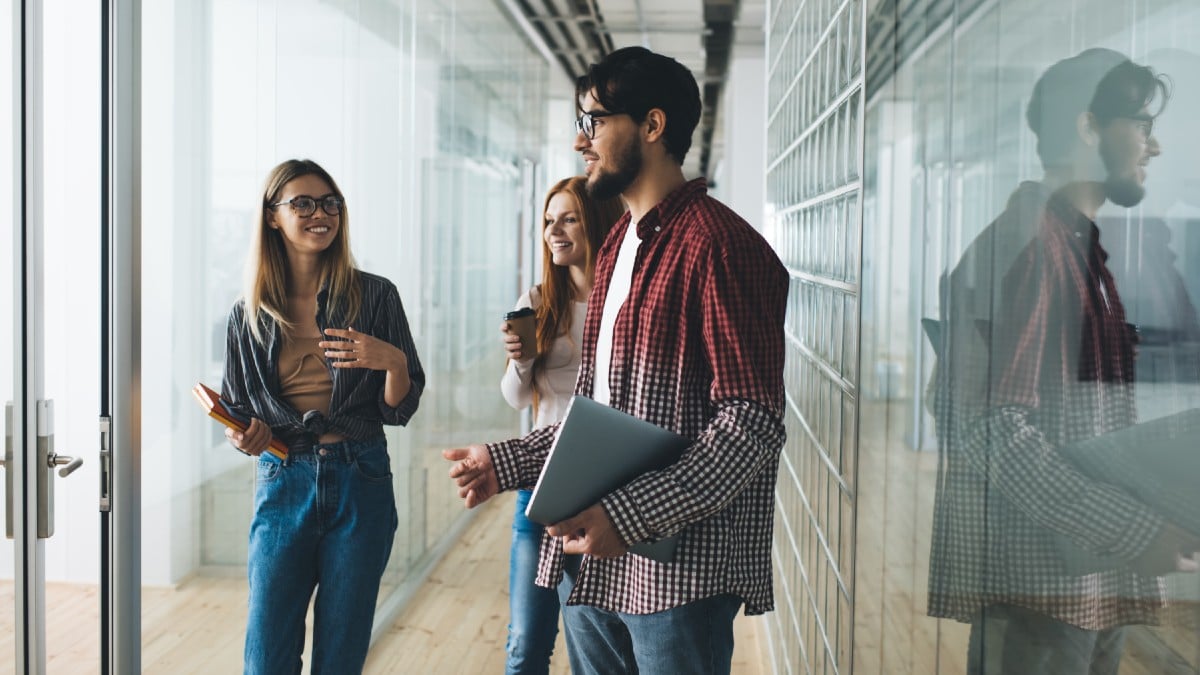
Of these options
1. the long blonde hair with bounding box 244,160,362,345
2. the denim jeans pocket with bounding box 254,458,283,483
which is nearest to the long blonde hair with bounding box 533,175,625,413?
the long blonde hair with bounding box 244,160,362,345

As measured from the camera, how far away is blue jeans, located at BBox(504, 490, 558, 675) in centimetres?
246

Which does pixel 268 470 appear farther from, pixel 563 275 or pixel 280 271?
pixel 563 275

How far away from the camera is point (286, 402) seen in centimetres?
229

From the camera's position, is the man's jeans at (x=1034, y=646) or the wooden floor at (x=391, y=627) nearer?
the man's jeans at (x=1034, y=646)

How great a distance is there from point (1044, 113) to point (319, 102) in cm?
270

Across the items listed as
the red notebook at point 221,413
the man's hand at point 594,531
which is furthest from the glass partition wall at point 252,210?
the man's hand at point 594,531

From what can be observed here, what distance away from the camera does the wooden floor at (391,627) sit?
2.32 metres

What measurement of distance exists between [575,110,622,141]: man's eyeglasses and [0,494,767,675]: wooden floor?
140cm

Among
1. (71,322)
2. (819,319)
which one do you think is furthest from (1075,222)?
(71,322)

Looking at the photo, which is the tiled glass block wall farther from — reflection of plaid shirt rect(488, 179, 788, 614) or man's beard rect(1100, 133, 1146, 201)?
man's beard rect(1100, 133, 1146, 201)

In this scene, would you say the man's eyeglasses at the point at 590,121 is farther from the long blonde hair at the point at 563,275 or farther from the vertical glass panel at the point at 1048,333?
the long blonde hair at the point at 563,275

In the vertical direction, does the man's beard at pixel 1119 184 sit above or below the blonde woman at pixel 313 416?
above

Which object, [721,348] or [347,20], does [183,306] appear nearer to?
[347,20]

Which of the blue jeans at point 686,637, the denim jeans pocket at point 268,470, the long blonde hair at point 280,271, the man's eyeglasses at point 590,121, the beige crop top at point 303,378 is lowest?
the blue jeans at point 686,637
